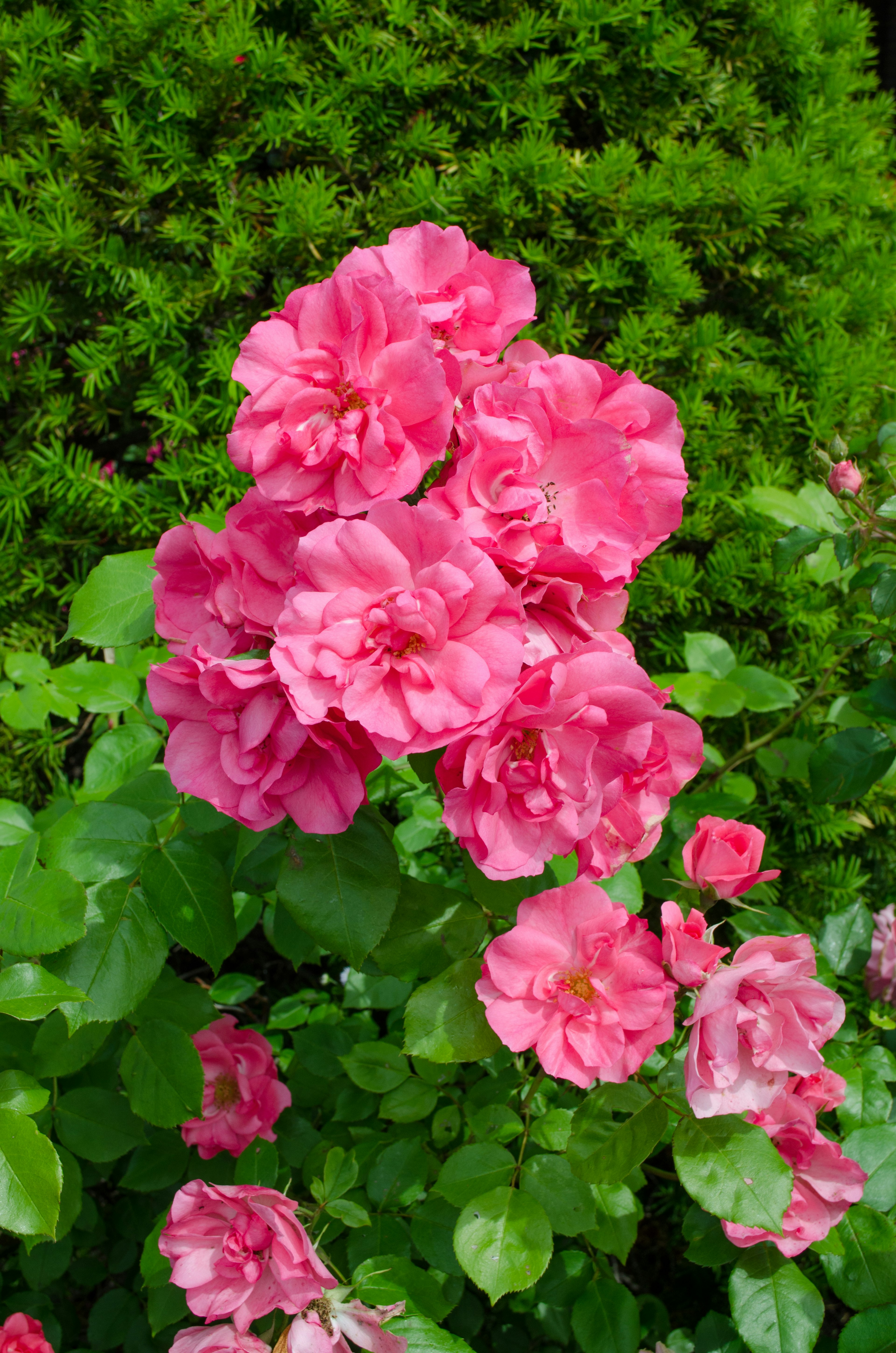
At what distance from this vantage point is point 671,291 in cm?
214

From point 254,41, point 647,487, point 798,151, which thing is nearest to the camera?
point 647,487

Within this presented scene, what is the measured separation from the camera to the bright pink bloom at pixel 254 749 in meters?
0.83

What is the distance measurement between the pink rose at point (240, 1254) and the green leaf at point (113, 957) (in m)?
0.23

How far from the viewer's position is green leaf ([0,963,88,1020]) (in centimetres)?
87

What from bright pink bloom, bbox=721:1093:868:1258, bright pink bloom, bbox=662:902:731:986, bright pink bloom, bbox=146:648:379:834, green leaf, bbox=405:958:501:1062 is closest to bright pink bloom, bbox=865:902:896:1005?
bright pink bloom, bbox=721:1093:868:1258

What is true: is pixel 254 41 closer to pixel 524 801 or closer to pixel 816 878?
pixel 524 801

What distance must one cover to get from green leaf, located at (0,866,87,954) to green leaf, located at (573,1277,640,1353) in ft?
2.83

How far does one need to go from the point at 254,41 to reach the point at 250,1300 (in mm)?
2404

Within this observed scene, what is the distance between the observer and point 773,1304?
1.10 m

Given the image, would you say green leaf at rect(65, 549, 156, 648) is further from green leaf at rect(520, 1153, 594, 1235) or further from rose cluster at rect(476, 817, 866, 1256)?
green leaf at rect(520, 1153, 594, 1235)

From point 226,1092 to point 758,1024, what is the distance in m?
0.85

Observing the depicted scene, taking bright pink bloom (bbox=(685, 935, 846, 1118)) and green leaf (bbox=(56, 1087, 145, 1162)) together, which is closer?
bright pink bloom (bbox=(685, 935, 846, 1118))

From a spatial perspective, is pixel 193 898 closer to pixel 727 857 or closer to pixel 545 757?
pixel 545 757

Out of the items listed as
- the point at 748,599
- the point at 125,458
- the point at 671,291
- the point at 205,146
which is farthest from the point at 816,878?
the point at 205,146
